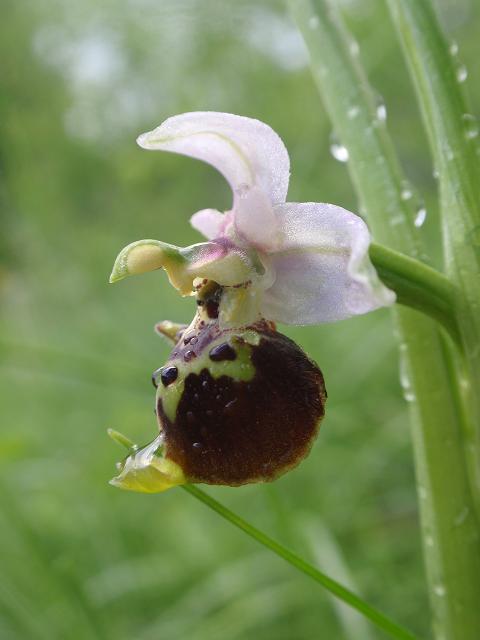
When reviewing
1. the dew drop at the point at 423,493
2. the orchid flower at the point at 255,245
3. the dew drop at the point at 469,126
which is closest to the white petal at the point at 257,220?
the orchid flower at the point at 255,245

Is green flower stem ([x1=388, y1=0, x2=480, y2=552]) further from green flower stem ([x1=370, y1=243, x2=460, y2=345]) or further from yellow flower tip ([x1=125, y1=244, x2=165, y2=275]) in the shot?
yellow flower tip ([x1=125, y1=244, x2=165, y2=275])

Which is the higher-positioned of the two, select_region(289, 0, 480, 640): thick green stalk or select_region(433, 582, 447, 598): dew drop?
select_region(289, 0, 480, 640): thick green stalk

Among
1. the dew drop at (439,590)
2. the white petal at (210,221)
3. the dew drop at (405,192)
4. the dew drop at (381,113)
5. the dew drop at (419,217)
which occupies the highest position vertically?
the dew drop at (381,113)

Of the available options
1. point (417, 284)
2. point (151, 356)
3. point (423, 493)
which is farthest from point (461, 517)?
point (151, 356)

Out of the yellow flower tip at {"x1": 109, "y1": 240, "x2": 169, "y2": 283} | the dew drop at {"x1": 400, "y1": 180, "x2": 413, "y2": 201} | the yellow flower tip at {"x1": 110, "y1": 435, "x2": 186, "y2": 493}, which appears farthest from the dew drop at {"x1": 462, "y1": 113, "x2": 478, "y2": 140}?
the yellow flower tip at {"x1": 110, "y1": 435, "x2": 186, "y2": 493}

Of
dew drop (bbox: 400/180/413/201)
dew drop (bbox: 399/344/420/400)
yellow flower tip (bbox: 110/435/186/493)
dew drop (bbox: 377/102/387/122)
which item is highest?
dew drop (bbox: 377/102/387/122)

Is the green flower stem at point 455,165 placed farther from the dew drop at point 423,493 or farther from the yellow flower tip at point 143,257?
the yellow flower tip at point 143,257
